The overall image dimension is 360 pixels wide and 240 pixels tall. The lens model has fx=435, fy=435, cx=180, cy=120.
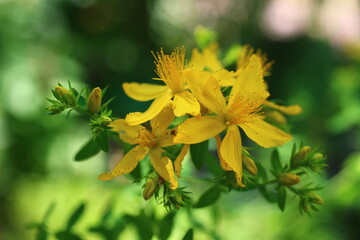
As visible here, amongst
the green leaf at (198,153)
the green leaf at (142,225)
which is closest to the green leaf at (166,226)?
the green leaf at (142,225)

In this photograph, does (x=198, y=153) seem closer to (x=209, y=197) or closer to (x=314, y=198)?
(x=209, y=197)

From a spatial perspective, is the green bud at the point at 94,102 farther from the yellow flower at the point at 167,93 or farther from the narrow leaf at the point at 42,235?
the narrow leaf at the point at 42,235

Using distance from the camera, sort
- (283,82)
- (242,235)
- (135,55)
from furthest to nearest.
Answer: (135,55), (283,82), (242,235)

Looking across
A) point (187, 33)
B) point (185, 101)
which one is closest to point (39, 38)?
point (187, 33)

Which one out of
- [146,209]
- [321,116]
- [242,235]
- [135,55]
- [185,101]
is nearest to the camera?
[185,101]

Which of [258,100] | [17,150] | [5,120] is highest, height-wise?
[258,100]

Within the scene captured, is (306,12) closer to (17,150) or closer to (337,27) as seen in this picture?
(337,27)

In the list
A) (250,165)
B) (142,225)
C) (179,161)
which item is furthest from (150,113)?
(142,225)
